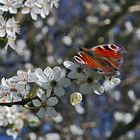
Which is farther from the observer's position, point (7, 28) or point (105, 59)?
point (7, 28)

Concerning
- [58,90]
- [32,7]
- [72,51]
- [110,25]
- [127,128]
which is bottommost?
[127,128]

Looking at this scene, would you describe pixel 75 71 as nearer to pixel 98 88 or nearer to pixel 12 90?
pixel 98 88

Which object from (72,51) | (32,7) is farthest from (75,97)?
(72,51)

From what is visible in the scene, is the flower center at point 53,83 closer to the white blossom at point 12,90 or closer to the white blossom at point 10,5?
the white blossom at point 12,90

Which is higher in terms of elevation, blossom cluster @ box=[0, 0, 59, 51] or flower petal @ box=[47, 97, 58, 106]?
blossom cluster @ box=[0, 0, 59, 51]

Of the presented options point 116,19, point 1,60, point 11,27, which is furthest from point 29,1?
point 1,60

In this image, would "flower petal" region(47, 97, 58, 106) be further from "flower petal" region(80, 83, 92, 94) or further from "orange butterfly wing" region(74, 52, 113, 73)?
"orange butterfly wing" region(74, 52, 113, 73)

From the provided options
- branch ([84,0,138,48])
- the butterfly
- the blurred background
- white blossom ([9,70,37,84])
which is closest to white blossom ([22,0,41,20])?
white blossom ([9,70,37,84])
